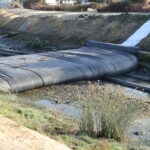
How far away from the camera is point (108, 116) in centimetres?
763

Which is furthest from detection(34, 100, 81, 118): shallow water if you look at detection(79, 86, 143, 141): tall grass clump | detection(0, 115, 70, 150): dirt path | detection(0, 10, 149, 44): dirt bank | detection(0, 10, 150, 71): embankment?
detection(0, 10, 149, 44): dirt bank

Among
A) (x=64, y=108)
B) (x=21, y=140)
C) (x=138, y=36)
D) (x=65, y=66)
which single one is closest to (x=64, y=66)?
(x=65, y=66)

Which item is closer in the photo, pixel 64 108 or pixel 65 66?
pixel 64 108

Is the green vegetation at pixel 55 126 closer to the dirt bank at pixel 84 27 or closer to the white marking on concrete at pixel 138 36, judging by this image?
the white marking on concrete at pixel 138 36

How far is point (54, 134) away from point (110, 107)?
1269 millimetres

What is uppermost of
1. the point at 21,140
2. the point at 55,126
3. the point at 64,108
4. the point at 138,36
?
the point at 138,36

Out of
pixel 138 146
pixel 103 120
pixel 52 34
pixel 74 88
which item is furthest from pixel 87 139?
pixel 52 34

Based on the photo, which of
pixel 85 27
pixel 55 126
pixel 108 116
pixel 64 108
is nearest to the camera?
pixel 108 116

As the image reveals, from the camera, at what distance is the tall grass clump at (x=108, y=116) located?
7594 millimetres

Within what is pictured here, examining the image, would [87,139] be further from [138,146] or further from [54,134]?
[138,146]

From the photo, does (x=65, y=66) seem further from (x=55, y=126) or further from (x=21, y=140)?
(x=21, y=140)

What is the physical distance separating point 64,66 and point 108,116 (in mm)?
7169

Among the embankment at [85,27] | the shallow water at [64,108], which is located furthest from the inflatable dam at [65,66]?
the embankment at [85,27]

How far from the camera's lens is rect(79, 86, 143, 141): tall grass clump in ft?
24.9
